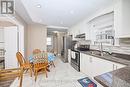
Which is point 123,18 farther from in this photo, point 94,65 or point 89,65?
point 89,65

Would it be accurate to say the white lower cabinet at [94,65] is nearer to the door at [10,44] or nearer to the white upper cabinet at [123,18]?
the white upper cabinet at [123,18]

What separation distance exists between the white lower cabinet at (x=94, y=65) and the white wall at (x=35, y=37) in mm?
3506

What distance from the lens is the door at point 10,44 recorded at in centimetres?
534

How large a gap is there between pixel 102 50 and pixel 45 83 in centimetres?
224

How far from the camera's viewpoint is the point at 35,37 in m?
7.11

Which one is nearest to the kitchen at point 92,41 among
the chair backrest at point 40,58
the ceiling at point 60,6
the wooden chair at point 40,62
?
the ceiling at point 60,6

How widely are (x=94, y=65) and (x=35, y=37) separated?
471 cm

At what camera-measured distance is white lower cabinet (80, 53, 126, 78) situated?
8.68 ft

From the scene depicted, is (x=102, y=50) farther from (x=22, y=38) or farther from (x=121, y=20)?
(x=22, y=38)

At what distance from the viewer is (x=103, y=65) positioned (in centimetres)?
296

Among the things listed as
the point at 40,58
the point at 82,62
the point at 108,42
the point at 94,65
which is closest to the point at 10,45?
the point at 40,58

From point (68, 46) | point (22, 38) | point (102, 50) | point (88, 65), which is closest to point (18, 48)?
point (22, 38)

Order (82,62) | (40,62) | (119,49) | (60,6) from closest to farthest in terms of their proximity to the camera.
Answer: (119,49), (60,6), (40,62), (82,62)

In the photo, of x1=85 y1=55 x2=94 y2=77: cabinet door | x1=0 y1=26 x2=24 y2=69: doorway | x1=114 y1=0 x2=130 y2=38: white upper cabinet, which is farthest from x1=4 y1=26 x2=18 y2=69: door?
x1=114 y1=0 x2=130 y2=38: white upper cabinet
